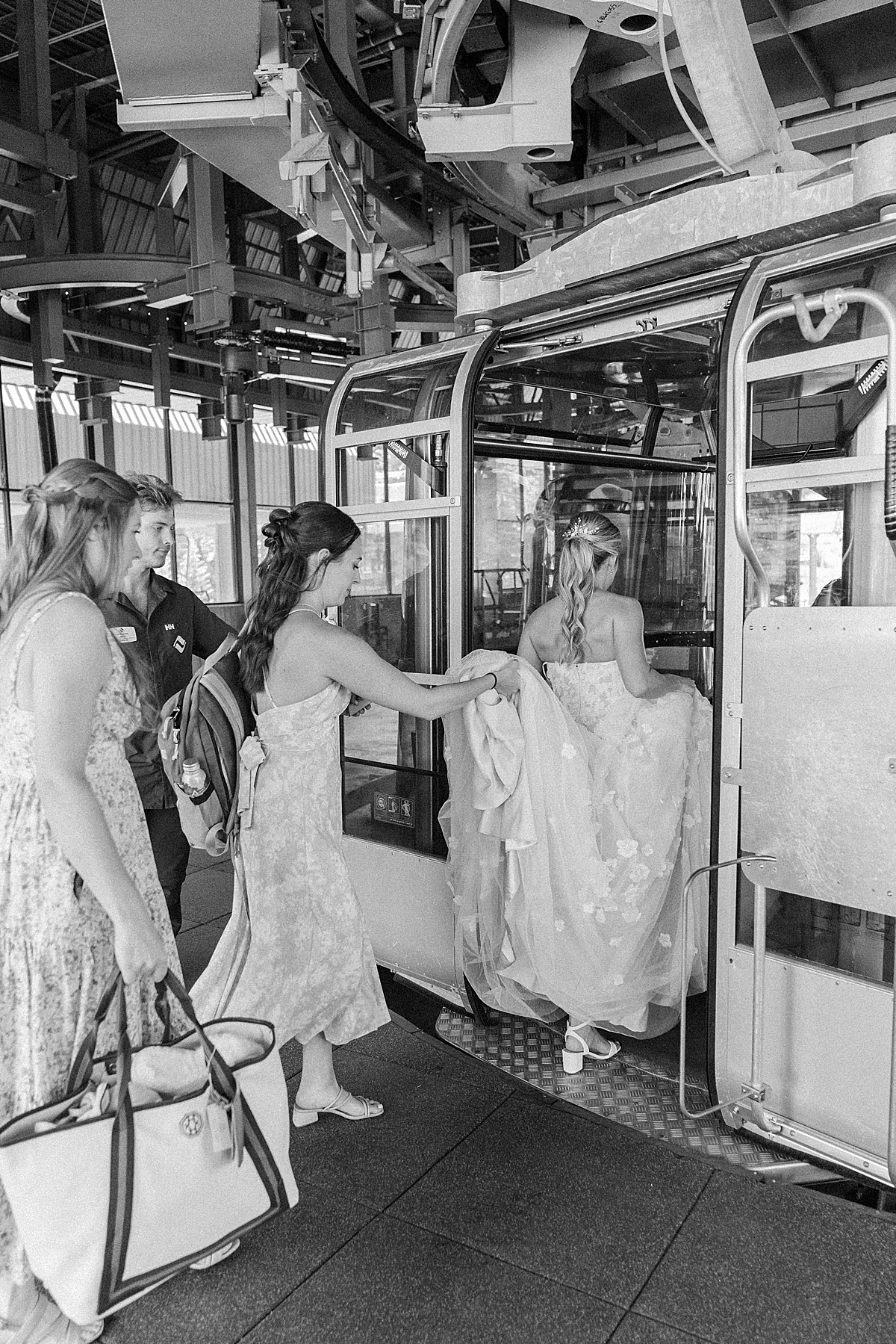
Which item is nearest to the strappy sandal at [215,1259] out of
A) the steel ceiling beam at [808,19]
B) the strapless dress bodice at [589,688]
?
the strapless dress bodice at [589,688]

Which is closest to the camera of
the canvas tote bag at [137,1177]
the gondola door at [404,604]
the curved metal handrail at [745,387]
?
the canvas tote bag at [137,1177]

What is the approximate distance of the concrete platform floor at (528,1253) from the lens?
6.32 ft

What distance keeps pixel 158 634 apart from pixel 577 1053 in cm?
192

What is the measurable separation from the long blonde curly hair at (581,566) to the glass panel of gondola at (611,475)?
31cm

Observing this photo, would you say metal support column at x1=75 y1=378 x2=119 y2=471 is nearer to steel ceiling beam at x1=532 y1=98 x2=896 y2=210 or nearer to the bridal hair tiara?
steel ceiling beam at x1=532 y1=98 x2=896 y2=210

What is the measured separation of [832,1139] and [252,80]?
11.2 feet

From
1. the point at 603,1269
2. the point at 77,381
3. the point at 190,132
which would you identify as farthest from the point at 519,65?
the point at 77,381

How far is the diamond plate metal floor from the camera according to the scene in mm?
2553

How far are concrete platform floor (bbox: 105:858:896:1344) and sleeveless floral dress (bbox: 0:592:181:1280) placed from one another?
51cm

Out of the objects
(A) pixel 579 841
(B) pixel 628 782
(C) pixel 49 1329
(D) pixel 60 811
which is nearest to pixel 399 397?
(B) pixel 628 782

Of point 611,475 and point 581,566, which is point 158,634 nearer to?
point 581,566

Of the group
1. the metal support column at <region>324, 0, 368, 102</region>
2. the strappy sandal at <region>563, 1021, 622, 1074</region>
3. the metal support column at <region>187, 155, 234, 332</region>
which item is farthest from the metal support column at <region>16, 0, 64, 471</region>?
the strappy sandal at <region>563, 1021, 622, 1074</region>

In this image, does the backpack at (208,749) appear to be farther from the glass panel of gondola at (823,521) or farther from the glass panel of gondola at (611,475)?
the glass panel of gondola at (823,521)

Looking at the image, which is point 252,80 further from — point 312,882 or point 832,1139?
point 832,1139
